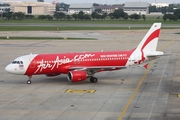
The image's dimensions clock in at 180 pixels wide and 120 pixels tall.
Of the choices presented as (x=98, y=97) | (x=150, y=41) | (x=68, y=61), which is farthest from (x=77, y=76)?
(x=150, y=41)

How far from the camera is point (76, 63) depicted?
45875 millimetres

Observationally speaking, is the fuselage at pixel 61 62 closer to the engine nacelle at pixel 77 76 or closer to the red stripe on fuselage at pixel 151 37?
the engine nacelle at pixel 77 76

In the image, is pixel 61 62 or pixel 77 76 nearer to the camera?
pixel 77 76

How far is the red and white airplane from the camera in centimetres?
4431

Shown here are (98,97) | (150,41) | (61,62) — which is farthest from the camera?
(150,41)

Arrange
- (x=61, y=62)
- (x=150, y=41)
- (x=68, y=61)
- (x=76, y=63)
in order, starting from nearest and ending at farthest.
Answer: (x=61, y=62), (x=68, y=61), (x=76, y=63), (x=150, y=41)

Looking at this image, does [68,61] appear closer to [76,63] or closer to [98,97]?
[76,63]

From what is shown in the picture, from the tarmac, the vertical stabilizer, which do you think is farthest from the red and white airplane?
the tarmac

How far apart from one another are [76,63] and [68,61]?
99 centimetres

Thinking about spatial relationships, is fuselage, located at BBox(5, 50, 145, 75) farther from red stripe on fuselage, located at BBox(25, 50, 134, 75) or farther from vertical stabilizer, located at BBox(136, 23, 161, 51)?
vertical stabilizer, located at BBox(136, 23, 161, 51)

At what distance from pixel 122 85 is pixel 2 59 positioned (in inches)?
1147

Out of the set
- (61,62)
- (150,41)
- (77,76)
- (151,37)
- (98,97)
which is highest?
(151,37)

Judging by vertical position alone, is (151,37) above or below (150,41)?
above

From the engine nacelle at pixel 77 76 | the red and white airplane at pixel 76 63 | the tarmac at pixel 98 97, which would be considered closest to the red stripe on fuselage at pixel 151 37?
the red and white airplane at pixel 76 63
